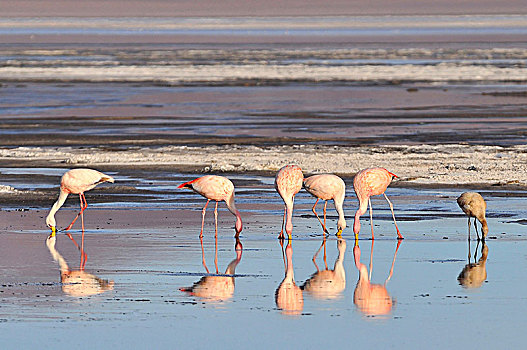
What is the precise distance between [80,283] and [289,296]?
1.85 metres

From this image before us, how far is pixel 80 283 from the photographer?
961cm

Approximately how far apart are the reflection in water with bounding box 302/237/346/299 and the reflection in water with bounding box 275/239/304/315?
12 centimetres

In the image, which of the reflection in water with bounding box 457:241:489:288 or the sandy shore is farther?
the sandy shore

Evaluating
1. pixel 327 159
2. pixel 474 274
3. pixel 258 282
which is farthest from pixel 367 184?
pixel 327 159

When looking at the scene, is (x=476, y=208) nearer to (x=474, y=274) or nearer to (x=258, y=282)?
(x=474, y=274)

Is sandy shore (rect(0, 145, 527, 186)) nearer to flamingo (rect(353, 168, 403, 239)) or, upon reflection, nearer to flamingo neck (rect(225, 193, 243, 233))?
flamingo (rect(353, 168, 403, 239))

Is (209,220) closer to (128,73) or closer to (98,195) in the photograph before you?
(98,195)

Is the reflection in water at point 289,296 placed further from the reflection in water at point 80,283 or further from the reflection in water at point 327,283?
the reflection in water at point 80,283

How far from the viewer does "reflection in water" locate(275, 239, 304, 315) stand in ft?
28.0

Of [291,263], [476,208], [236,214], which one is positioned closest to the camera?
[291,263]

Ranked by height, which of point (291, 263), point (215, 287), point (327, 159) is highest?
point (327, 159)

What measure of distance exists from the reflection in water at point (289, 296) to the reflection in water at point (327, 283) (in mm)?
117

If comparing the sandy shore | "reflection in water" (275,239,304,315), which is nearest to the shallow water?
"reflection in water" (275,239,304,315)

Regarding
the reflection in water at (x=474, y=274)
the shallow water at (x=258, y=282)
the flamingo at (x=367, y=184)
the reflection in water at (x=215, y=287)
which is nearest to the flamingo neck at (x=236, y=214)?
the shallow water at (x=258, y=282)
